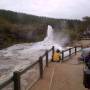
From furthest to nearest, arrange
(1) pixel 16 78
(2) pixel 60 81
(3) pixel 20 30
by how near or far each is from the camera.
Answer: (3) pixel 20 30 → (2) pixel 60 81 → (1) pixel 16 78

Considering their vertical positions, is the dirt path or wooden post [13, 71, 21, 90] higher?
wooden post [13, 71, 21, 90]

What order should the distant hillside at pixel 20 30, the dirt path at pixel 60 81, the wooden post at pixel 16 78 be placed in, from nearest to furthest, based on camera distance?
the wooden post at pixel 16 78, the dirt path at pixel 60 81, the distant hillside at pixel 20 30

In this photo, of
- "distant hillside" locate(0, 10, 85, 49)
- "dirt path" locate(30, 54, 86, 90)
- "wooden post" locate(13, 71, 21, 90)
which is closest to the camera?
"wooden post" locate(13, 71, 21, 90)

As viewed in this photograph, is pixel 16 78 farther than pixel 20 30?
No

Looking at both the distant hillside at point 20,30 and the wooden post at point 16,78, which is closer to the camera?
the wooden post at point 16,78

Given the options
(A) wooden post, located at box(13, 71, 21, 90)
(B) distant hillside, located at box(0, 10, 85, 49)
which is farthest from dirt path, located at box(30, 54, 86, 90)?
(B) distant hillside, located at box(0, 10, 85, 49)

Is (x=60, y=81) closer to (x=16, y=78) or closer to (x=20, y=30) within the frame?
(x=16, y=78)

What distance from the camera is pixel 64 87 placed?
910cm

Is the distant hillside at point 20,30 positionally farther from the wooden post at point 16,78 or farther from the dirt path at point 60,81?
the wooden post at point 16,78

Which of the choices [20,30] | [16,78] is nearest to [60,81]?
[16,78]

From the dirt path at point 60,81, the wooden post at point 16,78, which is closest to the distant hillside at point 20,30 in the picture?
the dirt path at point 60,81

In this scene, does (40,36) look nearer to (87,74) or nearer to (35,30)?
(35,30)

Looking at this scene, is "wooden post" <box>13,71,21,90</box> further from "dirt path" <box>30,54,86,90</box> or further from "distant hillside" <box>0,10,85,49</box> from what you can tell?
"distant hillside" <box>0,10,85,49</box>

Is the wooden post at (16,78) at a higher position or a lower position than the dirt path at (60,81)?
higher
